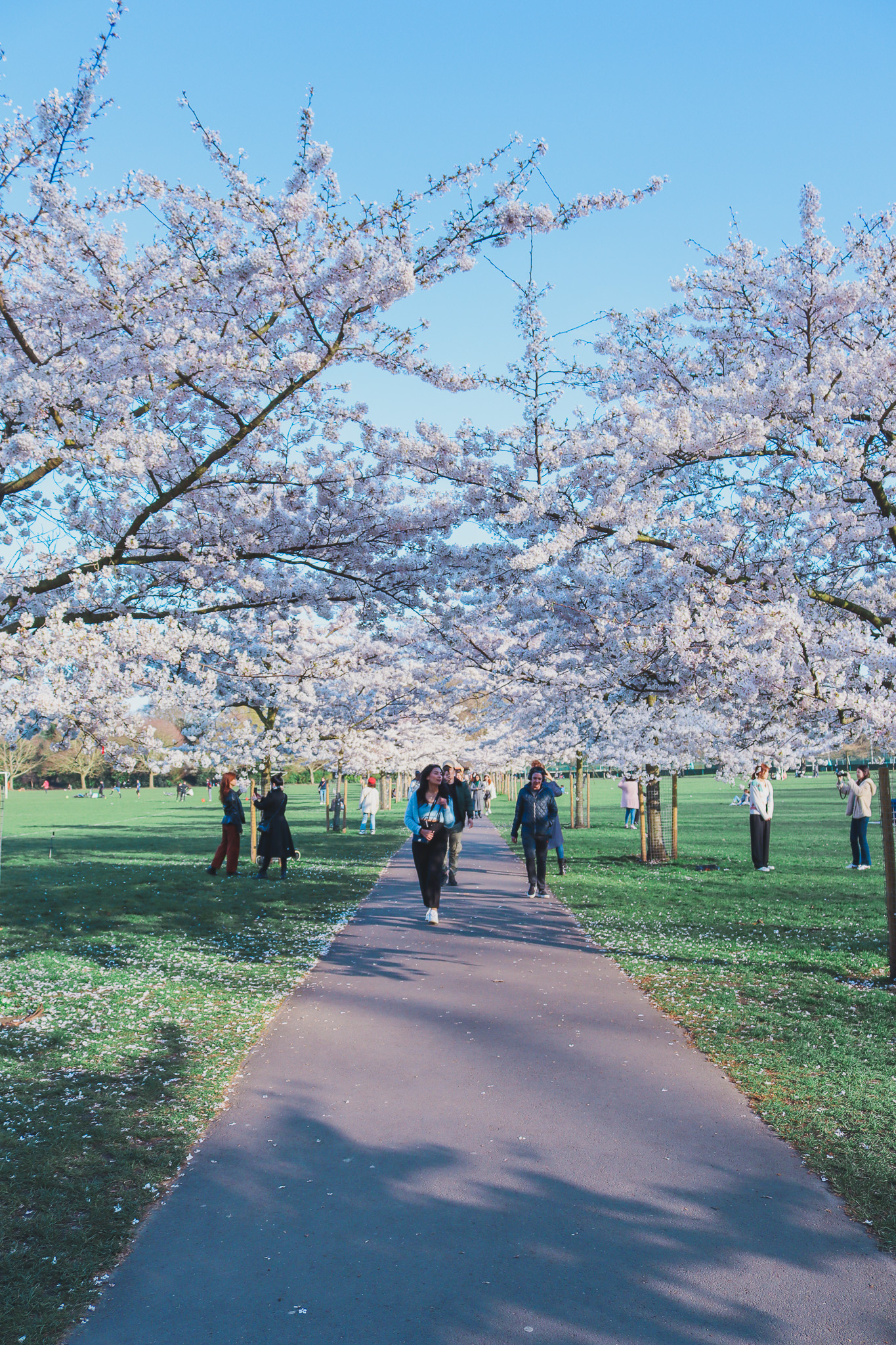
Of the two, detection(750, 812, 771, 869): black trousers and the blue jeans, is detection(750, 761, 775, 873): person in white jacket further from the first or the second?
the blue jeans

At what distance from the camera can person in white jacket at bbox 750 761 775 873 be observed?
1502 cm

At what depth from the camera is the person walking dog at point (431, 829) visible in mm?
10562

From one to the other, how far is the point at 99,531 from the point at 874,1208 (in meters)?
8.26

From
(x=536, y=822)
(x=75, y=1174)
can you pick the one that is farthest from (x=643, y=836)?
(x=75, y=1174)

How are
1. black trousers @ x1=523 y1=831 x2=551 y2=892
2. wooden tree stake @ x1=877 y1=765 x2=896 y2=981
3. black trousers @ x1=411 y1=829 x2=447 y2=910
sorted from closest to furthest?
wooden tree stake @ x1=877 y1=765 x2=896 y2=981
black trousers @ x1=411 y1=829 x2=447 y2=910
black trousers @ x1=523 y1=831 x2=551 y2=892

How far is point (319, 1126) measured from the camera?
14.5 feet

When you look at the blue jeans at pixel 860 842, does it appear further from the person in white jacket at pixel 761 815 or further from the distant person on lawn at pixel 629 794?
the distant person on lawn at pixel 629 794

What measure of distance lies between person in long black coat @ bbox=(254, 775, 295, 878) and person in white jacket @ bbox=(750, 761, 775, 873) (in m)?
7.95

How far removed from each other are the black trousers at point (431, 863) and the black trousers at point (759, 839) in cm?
729

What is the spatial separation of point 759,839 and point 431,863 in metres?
7.97

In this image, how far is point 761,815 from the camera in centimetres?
1557

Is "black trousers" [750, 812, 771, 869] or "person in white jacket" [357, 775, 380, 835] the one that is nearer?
"black trousers" [750, 812, 771, 869]

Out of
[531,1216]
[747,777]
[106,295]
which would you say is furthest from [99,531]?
[747,777]

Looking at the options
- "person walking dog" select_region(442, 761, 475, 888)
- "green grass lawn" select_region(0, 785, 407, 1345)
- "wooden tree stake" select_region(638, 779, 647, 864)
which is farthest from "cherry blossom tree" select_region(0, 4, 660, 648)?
"wooden tree stake" select_region(638, 779, 647, 864)
